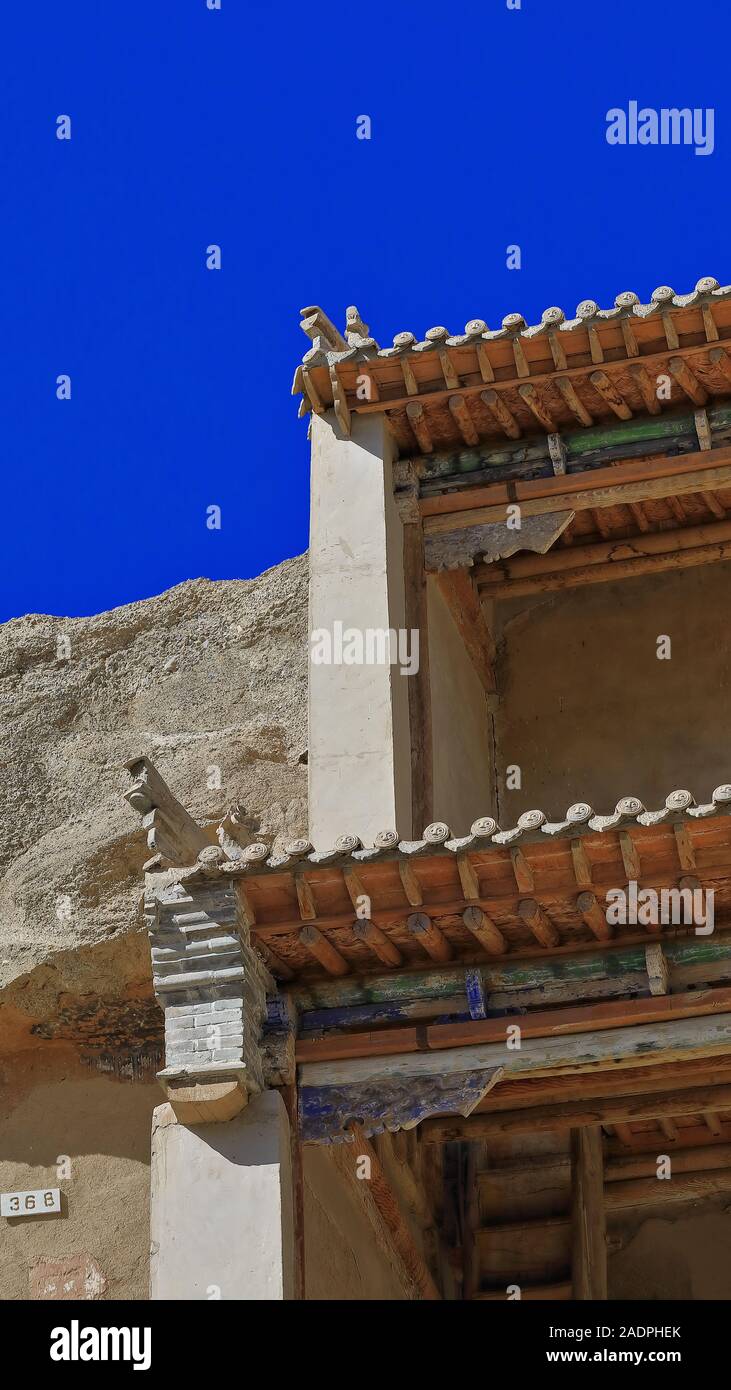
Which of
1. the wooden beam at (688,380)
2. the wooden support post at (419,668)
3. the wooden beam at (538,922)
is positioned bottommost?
the wooden beam at (538,922)

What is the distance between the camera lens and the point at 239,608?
16859 mm

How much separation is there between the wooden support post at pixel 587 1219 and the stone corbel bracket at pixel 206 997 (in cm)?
367

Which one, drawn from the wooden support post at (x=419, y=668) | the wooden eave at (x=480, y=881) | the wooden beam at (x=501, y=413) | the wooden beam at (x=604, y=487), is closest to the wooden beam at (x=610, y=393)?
the wooden beam at (x=604, y=487)

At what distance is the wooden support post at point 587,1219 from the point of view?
12141mm

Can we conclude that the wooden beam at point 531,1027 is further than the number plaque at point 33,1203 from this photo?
No

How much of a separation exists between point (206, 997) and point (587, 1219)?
4034 millimetres

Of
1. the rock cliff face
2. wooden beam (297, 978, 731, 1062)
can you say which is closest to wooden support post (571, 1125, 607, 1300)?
the rock cliff face

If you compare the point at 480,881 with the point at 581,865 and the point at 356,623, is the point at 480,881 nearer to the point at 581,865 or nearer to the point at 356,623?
the point at 581,865

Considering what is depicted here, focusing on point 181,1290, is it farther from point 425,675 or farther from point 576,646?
point 576,646

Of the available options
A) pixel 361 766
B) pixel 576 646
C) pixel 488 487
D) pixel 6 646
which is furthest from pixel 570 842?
pixel 6 646

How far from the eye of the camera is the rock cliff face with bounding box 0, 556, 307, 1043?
14.0m

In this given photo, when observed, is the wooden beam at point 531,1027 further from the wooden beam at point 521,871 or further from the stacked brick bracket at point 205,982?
the wooden beam at point 521,871

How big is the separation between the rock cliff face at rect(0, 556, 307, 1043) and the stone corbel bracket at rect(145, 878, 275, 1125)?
4.52 metres
